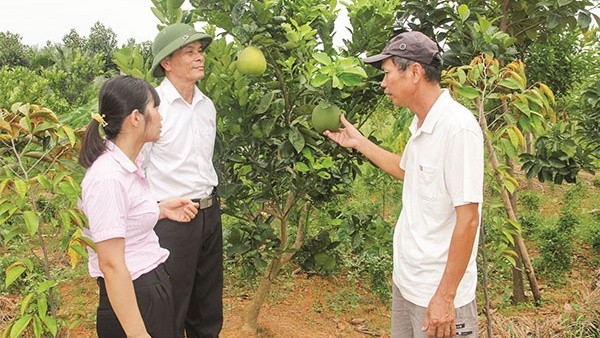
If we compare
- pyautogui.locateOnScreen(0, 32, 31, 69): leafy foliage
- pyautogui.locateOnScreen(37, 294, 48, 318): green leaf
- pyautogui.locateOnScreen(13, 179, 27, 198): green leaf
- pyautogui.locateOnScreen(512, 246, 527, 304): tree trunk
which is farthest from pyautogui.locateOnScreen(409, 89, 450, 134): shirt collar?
pyautogui.locateOnScreen(0, 32, 31, 69): leafy foliage

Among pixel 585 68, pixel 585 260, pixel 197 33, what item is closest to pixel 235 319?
pixel 197 33

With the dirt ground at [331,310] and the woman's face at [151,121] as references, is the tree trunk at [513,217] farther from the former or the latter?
the woman's face at [151,121]

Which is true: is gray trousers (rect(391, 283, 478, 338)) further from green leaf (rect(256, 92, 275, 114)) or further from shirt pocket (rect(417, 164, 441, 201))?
green leaf (rect(256, 92, 275, 114))

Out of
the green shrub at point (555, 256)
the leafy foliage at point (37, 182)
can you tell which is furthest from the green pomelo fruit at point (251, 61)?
the green shrub at point (555, 256)

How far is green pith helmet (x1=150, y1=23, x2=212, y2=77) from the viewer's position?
8.48 feet

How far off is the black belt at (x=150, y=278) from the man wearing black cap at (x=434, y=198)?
0.81m

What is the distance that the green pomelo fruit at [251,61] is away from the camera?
2586 mm

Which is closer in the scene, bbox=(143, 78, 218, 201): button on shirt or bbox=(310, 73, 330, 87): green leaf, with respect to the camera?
bbox=(310, 73, 330, 87): green leaf

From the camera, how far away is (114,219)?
1.82 m

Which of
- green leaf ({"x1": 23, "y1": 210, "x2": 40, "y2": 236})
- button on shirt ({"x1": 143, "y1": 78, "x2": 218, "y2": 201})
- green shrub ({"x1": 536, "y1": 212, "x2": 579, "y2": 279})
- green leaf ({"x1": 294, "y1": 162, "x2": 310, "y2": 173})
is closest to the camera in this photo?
green leaf ({"x1": 23, "y1": 210, "x2": 40, "y2": 236})

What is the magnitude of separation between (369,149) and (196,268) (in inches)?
37.2

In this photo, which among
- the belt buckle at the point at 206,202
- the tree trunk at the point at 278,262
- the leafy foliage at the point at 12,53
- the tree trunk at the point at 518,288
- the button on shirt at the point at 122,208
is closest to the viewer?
the button on shirt at the point at 122,208

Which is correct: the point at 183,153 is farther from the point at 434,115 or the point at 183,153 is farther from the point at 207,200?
the point at 434,115

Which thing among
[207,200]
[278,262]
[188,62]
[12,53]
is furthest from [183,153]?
[12,53]
